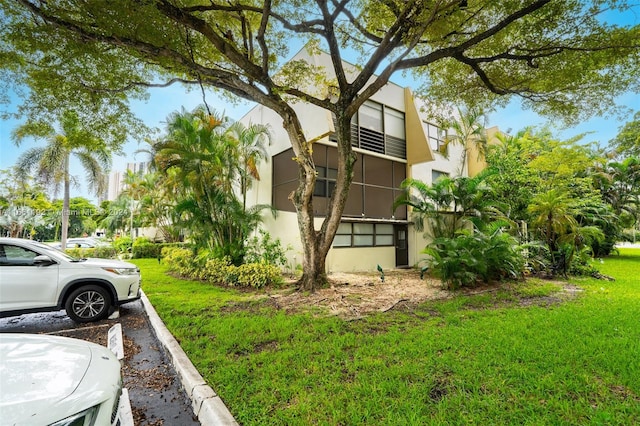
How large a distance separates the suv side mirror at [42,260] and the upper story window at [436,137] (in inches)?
626

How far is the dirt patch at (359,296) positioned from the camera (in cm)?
682

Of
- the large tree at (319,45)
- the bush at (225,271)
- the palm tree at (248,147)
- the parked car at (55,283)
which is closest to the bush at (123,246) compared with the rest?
the bush at (225,271)

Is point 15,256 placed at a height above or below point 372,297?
above

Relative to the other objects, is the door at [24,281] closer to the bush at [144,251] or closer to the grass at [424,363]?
the grass at [424,363]

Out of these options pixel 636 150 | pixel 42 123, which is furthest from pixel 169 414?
pixel 636 150

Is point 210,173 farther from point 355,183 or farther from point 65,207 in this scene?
point 65,207

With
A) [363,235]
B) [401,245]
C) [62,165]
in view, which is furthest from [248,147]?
[62,165]

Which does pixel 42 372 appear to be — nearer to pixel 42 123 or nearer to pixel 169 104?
pixel 42 123

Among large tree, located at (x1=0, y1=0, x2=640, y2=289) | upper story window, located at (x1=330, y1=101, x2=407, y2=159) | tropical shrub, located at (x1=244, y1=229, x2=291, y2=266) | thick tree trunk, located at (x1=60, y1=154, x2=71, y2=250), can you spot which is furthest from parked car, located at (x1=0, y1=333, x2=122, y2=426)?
thick tree trunk, located at (x1=60, y1=154, x2=71, y2=250)

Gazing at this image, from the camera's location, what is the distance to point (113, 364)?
251 cm

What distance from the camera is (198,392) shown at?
10.5ft

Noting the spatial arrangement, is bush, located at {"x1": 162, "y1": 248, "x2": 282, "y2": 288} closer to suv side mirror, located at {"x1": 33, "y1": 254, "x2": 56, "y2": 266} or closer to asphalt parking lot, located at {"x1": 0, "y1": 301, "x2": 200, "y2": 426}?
asphalt parking lot, located at {"x1": 0, "y1": 301, "x2": 200, "y2": 426}

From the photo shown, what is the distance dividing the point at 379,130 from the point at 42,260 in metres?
12.6

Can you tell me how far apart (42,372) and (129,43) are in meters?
7.10
